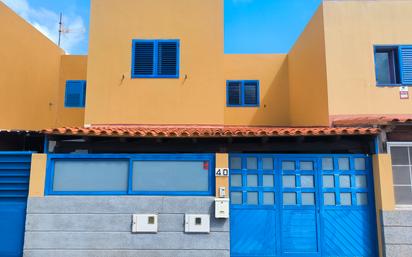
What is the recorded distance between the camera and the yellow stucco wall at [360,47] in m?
9.48

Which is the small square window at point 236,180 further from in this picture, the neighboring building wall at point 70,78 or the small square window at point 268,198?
the neighboring building wall at point 70,78

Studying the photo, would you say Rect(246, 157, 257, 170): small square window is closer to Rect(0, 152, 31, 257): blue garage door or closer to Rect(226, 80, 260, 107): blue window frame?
Rect(0, 152, 31, 257): blue garage door

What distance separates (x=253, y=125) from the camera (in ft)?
42.3

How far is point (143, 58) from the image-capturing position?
10469mm

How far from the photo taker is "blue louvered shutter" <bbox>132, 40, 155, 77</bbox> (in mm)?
10398

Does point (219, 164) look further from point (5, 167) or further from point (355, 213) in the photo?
point (5, 167)

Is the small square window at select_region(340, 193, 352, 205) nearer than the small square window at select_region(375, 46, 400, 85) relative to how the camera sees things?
Yes

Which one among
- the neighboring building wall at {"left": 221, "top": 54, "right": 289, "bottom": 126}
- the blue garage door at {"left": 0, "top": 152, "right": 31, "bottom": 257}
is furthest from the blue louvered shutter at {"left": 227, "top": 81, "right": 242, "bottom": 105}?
the blue garage door at {"left": 0, "top": 152, "right": 31, "bottom": 257}

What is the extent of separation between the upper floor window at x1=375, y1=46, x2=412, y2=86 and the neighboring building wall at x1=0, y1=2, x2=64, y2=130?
12.8 metres

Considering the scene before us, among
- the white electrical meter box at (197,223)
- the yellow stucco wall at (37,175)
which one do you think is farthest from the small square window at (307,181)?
the yellow stucco wall at (37,175)

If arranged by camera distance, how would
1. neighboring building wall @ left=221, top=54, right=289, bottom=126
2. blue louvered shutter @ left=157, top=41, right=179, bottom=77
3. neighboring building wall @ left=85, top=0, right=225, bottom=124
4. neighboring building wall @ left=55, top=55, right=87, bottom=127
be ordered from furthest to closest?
neighboring building wall @ left=55, top=55, right=87, bottom=127, neighboring building wall @ left=221, top=54, right=289, bottom=126, blue louvered shutter @ left=157, top=41, right=179, bottom=77, neighboring building wall @ left=85, top=0, right=225, bottom=124

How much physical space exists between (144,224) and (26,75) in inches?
347

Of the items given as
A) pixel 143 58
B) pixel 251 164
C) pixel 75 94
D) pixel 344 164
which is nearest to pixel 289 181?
pixel 251 164

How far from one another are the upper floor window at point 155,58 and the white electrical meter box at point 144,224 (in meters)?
4.91
